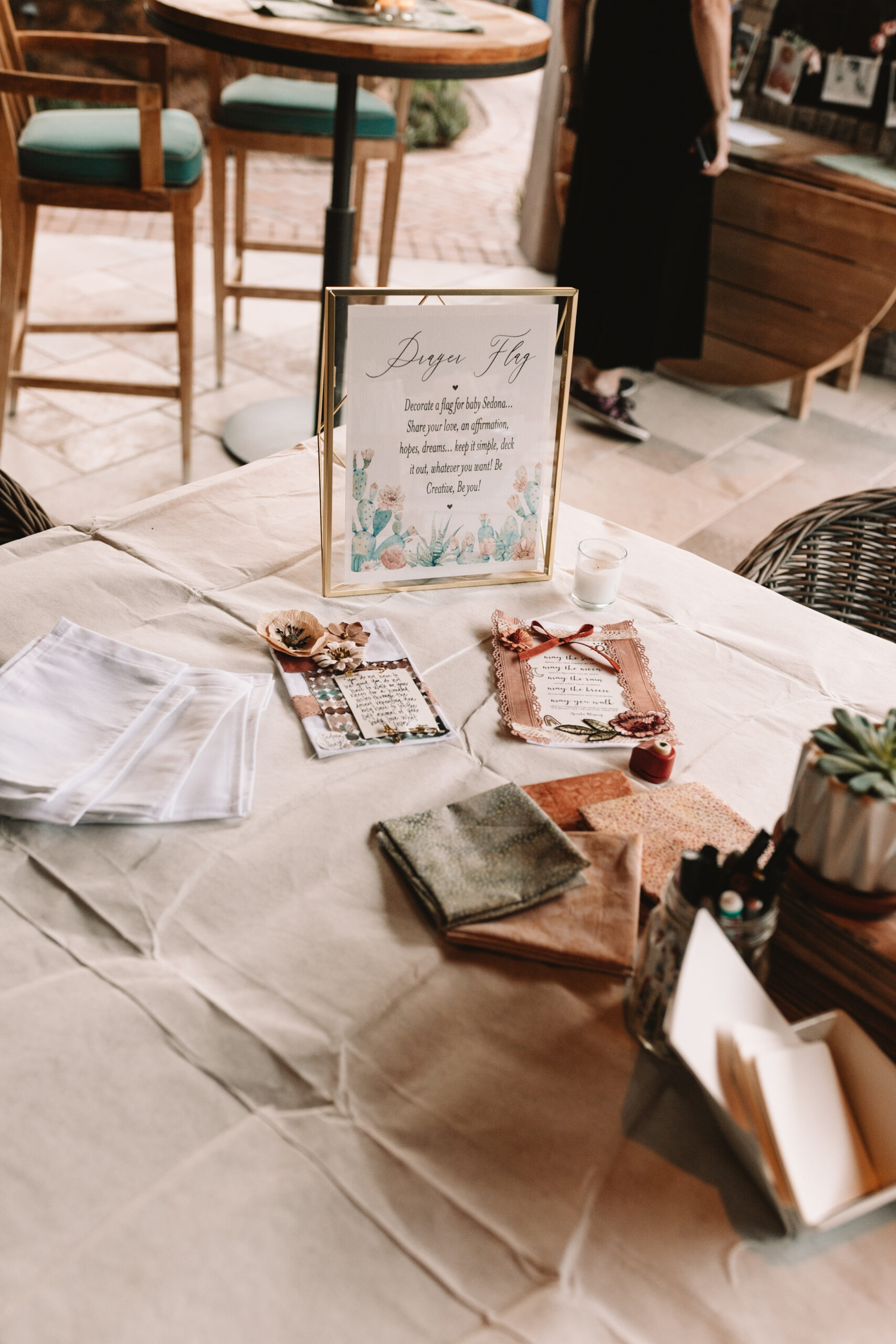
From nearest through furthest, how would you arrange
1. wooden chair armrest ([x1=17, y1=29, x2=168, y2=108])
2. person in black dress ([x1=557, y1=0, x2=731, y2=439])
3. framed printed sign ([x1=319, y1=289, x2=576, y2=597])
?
framed printed sign ([x1=319, y1=289, x2=576, y2=597]), wooden chair armrest ([x1=17, y1=29, x2=168, y2=108]), person in black dress ([x1=557, y1=0, x2=731, y2=439])

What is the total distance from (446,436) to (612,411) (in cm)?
232

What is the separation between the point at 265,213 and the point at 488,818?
4.93 m

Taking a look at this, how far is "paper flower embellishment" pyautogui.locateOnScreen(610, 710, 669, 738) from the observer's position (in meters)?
1.07

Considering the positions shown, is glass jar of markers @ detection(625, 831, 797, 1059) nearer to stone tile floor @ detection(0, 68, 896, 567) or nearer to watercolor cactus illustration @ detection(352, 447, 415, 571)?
watercolor cactus illustration @ detection(352, 447, 415, 571)

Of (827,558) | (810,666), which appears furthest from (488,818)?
(827,558)

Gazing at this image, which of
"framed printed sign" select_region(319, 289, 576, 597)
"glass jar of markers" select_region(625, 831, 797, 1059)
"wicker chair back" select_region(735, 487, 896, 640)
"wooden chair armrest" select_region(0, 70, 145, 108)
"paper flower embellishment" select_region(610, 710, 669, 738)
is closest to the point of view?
"glass jar of markers" select_region(625, 831, 797, 1059)

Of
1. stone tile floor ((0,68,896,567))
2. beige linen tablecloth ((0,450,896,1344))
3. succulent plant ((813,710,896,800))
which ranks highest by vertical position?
succulent plant ((813,710,896,800))

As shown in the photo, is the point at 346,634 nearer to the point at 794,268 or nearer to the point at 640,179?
the point at 640,179

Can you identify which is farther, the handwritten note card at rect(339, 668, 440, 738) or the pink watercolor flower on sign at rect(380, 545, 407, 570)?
the pink watercolor flower on sign at rect(380, 545, 407, 570)

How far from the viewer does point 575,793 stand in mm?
978

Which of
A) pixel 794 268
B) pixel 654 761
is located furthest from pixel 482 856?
pixel 794 268

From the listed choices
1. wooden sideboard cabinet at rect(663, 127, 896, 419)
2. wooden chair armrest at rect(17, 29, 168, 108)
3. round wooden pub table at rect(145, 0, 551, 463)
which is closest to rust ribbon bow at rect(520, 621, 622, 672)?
round wooden pub table at rect(145, 0, 551, 463)

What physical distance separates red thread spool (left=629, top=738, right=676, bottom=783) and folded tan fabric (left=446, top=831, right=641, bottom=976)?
141 mm

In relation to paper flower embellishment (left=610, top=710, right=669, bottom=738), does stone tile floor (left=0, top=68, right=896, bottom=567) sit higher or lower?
lower
